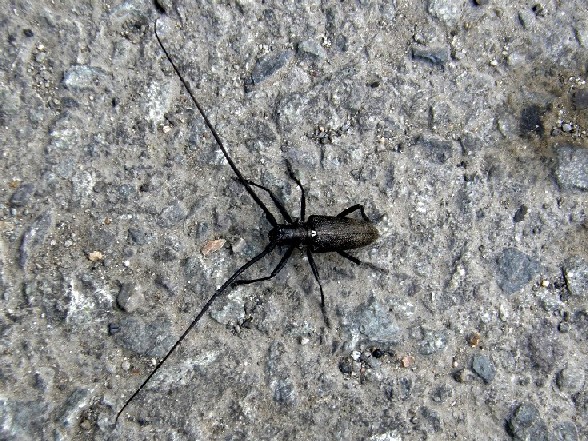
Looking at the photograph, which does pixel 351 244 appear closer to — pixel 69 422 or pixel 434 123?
pixel 434 123

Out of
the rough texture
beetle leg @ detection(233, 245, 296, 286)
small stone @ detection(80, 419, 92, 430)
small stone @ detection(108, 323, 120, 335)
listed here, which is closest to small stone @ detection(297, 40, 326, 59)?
the rough texture

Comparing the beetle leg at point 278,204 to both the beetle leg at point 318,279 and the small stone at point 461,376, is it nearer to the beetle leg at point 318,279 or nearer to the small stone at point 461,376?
the beetle leg at point 318,279

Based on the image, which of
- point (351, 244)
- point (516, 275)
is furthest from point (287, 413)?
point (516, 275)

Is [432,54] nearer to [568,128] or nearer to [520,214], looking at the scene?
[568,128]

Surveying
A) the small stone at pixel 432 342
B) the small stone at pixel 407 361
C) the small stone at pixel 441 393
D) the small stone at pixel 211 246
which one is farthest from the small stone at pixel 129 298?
the small stone at pixel 441 393

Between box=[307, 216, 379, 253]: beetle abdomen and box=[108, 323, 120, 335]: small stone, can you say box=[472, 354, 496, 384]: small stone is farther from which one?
box=[108, 323, 120, 335]: small stone

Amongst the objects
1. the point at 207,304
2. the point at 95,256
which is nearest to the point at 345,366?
the point at 207,304
